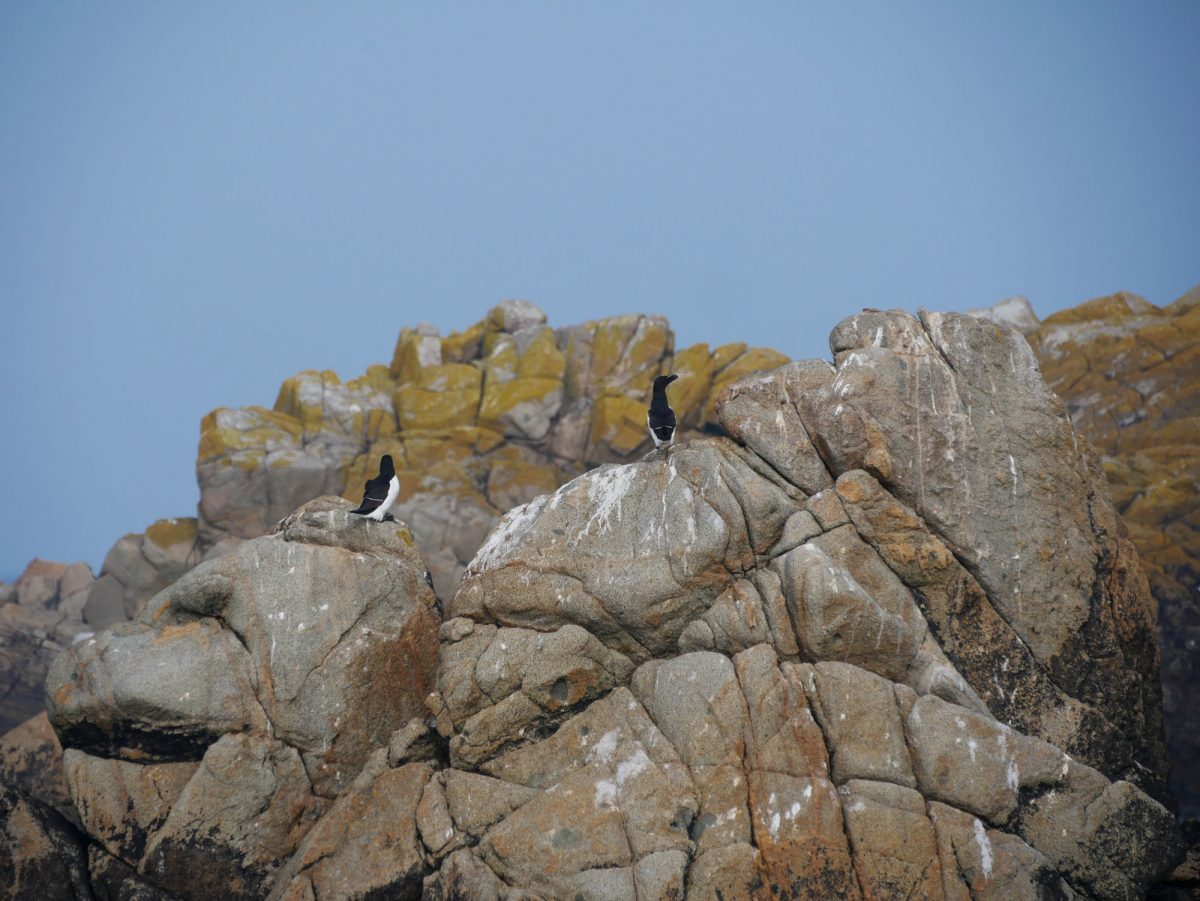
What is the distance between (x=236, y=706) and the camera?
16438mm

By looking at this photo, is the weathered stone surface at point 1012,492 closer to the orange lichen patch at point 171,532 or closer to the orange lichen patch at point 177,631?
the orange lichen patch at point 177,631

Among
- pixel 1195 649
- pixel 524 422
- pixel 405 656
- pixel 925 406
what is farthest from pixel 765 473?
pixel 524 422

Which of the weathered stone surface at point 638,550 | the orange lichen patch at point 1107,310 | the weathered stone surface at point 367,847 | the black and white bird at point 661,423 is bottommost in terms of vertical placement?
the weathered stone surface at point 367,847

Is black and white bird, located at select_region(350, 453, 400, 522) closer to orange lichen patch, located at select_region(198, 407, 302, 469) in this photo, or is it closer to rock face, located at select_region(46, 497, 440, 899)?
rock face, located at select_region(46, 497, 440, 899)

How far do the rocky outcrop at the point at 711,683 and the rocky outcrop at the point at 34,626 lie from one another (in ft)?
70.7

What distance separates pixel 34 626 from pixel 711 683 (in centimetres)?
3998

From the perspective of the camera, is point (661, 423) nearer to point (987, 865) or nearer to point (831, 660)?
point (831, 660)

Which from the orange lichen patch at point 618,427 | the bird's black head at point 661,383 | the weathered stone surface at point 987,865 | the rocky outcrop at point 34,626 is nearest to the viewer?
the weathered stone surface at point 987,865

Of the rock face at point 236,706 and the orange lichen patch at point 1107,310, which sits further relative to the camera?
the orange lichen patch at point 1107,310

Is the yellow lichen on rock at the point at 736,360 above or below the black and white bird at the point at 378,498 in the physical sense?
above

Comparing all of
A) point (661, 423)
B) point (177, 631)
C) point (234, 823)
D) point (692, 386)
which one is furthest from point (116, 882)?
point (692, 386)

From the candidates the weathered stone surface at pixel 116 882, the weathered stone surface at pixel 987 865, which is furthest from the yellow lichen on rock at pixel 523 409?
the weathered stone surface at pixel 987 865

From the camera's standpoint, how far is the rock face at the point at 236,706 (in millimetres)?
15867

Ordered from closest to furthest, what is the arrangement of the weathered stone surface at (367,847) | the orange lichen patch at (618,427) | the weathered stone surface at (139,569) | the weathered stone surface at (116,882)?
the weathered stone surface at (367,847) < the weathered stone surface at (116,882) < the weathered stone surface at (139,569) < the orange lichen patch at (618,427)
